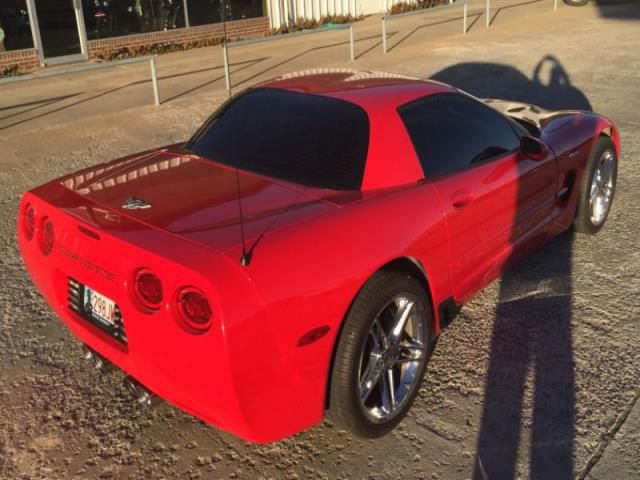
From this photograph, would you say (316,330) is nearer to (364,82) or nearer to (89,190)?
(89,190)

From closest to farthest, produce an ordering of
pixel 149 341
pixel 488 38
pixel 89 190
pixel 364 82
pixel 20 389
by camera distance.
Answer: pixel 149 341 → pixel 89 190 → pixel 20 389 → pixel 364 82 → pixel 488 38

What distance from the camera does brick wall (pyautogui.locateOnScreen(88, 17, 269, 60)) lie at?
14828 millimetres

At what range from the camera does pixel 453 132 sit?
379 cm

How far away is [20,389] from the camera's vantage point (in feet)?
11.5

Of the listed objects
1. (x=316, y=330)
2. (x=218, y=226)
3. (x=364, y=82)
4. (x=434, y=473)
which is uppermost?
(x=364, y=82)

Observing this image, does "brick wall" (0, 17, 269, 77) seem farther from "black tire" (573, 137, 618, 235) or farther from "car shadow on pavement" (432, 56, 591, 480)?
"car shadow on pavement" (432, 56, 591, 480)

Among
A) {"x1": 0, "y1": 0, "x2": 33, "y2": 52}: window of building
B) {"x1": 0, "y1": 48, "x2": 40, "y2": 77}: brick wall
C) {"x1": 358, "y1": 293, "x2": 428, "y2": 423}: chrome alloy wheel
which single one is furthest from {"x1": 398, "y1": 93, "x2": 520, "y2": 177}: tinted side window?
{"x1": 0, "y1": 0, "x2": 33, "y2": 52}: window of building

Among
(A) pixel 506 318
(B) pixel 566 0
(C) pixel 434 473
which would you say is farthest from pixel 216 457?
(B) pixel 566 0

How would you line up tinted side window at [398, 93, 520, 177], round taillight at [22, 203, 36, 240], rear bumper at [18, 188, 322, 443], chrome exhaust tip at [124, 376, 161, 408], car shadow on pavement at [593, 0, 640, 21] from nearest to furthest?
rear bumper at [18, 188, 322, 443]
chrome exhaust tip at [124, 376, 161, 408]
round taillight at [22, 203, 36, 240]
tinted side window at [398, 93, 520, 177]
car shadow on pavement at [593, 0, 640, 21]

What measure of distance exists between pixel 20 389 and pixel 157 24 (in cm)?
1368

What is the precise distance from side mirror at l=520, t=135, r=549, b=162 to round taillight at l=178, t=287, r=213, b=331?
2.37 m

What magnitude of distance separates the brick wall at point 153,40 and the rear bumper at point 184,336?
12.0m

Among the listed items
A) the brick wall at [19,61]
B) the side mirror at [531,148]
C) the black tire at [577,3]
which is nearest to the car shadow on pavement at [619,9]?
the black tire at [577,3]

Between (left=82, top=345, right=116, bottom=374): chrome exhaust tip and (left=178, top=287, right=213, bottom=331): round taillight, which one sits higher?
(left=178, top=287, right=213, bottom=331): round taillight
